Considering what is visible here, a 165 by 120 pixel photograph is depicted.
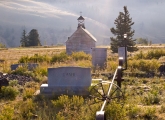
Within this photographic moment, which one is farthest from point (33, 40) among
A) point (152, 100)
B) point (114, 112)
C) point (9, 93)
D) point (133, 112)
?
point (114, 112)

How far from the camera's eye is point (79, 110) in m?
7.29

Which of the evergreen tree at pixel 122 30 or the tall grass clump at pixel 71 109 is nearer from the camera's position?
the tall grass clump at pixel 71 109

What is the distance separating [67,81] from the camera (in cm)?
998

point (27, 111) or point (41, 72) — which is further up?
point (41, 72)

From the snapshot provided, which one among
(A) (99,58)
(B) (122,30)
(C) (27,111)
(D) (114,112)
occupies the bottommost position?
(C) (27,111)

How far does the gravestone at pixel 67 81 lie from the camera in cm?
A: 972

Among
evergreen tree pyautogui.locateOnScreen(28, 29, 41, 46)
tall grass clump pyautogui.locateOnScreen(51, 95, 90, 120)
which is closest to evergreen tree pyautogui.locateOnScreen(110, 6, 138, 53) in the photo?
tall grass clump pyautogui.locateOnScreen(51, 95, 90, 120)

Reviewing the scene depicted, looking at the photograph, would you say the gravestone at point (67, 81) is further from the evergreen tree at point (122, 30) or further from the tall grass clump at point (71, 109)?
the evergreen tree at point (122, 30)

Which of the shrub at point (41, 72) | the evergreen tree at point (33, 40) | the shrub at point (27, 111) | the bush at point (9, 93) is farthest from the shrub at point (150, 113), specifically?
the evergreen tree at point (33, 40)

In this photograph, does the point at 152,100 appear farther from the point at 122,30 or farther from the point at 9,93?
the point at 122,30

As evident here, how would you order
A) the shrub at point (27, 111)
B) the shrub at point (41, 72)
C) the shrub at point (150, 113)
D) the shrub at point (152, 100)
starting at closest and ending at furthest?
the shrub at point (150, 113) → the shrub at point (27, 111) → the shrub at point (152, 100) → the shrub at point (41, 72)

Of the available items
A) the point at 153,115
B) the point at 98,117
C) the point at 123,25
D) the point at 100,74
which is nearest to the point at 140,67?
the point at 100,74

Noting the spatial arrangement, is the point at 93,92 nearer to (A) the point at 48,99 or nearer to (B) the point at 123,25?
(A) the point at 48,99

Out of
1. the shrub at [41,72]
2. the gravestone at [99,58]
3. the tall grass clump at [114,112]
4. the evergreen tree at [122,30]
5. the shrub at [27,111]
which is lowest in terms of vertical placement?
the shrub at [27,111]
